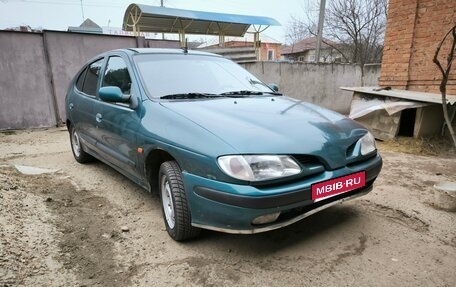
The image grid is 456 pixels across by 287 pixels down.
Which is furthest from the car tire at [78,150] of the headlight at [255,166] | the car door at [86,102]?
the headlight at [255,166]

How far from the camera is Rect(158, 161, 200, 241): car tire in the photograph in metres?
2.65

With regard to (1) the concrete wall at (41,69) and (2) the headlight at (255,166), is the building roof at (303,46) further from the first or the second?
(2) the headlight at (255,166)

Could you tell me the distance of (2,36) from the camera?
26.2 ft

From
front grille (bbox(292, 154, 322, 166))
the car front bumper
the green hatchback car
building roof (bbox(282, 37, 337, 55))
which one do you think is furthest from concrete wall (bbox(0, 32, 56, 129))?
building roof (bbox(282, 37, 337, 55))

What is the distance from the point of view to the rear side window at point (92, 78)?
169 inches

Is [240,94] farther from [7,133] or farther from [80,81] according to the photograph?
[7,133]

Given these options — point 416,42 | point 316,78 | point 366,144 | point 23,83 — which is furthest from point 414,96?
point 23,83

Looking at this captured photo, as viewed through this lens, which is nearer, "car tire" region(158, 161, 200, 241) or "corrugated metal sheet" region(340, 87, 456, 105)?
"car tire" region(158, 161, 200, 241)

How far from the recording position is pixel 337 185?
8.32 feet

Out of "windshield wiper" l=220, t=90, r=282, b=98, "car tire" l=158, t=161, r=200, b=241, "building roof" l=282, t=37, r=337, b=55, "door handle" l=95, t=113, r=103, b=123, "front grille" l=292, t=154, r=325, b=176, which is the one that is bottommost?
"car tire" l=158, t=161, r=200, b=241

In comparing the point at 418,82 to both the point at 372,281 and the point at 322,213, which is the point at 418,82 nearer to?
the point at 322,213

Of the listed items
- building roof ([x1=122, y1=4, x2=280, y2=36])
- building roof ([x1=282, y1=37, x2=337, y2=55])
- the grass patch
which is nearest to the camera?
the grass patch

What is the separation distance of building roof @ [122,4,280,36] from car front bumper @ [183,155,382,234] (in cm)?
1157

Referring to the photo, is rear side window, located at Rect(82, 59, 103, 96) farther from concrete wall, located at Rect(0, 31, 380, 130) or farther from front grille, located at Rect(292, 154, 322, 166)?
concrete wall, located at Rect(0, 31, 380, 130)
